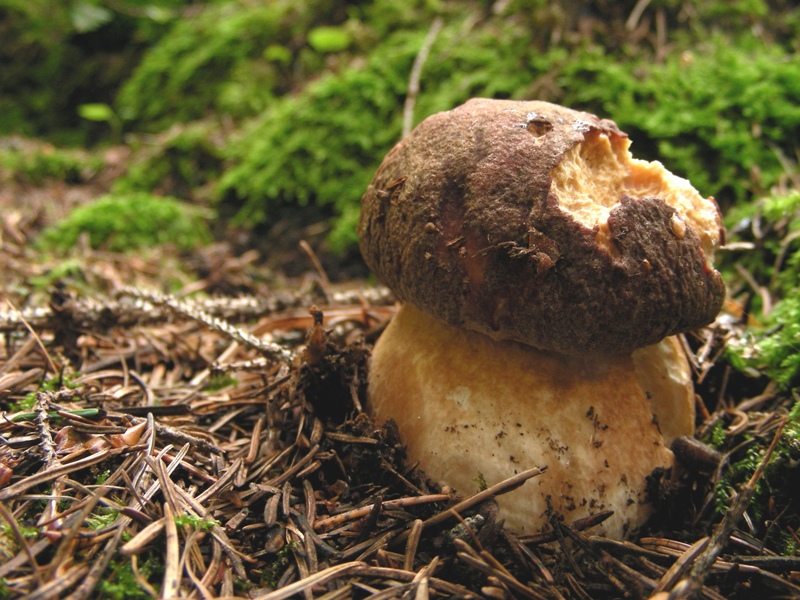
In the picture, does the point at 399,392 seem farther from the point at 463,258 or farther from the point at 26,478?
the point at 26,478

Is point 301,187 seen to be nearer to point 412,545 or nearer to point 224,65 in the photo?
point 224,65

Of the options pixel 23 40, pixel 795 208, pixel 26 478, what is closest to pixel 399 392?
pixel 26 478

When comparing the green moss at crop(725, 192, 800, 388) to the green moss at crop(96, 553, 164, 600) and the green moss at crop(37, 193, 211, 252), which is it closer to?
the green moss at crop(96, 553, 164, 600)

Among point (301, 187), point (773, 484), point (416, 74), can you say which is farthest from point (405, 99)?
point (773, 484)

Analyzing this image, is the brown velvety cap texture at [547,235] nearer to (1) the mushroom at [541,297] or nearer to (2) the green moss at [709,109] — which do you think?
(1) the mushroom at [541,297]

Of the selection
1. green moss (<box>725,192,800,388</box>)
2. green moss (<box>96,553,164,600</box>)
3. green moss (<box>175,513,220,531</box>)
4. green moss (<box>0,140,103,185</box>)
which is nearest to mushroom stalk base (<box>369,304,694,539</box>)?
green moss (<box>725,192,800,388</box>)

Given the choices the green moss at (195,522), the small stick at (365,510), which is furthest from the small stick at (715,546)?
the green moss at (195,522)
